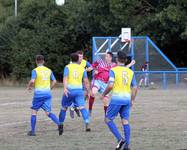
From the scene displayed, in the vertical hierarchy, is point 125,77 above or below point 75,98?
above

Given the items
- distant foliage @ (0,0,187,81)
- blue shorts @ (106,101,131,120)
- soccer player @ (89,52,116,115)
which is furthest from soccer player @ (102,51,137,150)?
distant foliage @ (0,0,187,81)

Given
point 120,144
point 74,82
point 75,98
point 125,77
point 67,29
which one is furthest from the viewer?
point 67,29

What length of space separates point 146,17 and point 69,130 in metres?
31.3

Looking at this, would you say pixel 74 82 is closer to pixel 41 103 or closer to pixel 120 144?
pixel 41 103

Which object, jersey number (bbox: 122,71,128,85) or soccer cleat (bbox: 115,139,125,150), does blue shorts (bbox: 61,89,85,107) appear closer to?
jersey number (bbox: 122,71,128,85)

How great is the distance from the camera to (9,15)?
2263 inches

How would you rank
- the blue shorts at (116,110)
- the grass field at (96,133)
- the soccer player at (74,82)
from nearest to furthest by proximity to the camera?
the blue shorts at (116,110)
the grass field at (96,133)
the soccer player at (74,82)

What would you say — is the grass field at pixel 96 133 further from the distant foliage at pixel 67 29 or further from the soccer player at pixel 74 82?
the distant foliage at pixel 67 29

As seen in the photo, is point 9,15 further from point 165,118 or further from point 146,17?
point 165,118

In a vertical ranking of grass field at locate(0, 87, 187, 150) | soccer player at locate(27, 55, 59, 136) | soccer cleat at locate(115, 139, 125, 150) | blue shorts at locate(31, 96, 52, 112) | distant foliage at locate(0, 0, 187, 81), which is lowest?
grass field at locate(0, 87, 187, 150)

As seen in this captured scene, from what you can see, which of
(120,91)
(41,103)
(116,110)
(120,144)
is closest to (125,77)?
(120,91)

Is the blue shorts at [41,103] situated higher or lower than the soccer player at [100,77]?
lower

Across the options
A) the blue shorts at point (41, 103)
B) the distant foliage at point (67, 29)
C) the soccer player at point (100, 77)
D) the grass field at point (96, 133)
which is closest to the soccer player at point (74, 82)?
the blue shorts at point (41, 103)

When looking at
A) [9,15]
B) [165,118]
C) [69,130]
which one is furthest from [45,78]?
[9,15]
